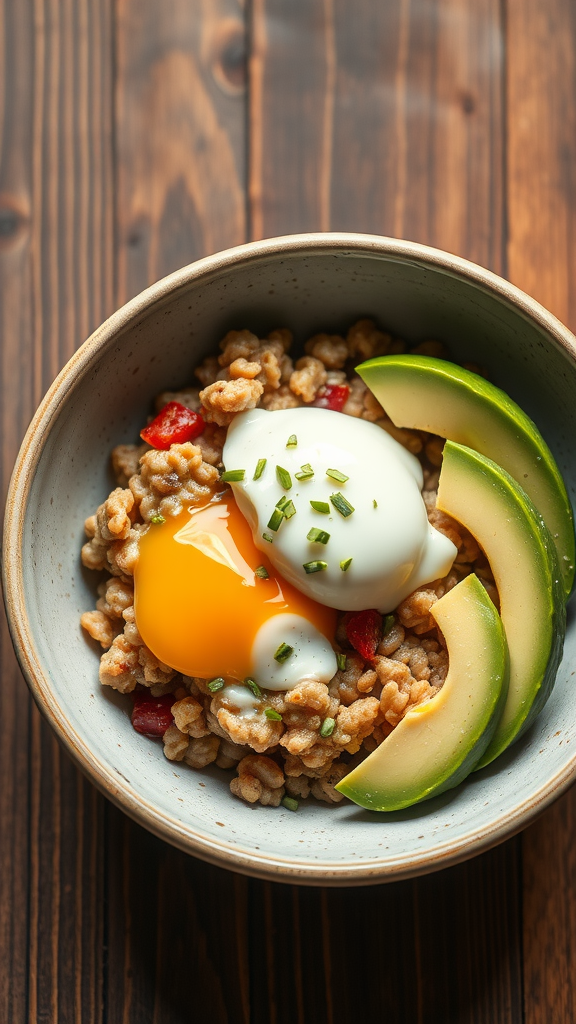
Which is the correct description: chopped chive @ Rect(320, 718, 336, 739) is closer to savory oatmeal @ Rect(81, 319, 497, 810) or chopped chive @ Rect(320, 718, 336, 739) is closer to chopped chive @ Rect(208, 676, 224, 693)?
savory oatmeal @ Rect(81, 319, 497, 810)

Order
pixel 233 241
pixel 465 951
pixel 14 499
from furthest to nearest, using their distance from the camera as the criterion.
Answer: pixel 233 241 < pixel 465 951 < pixel 14 499

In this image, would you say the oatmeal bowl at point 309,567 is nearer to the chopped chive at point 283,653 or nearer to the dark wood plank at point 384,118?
the chopped chive at point 283,653

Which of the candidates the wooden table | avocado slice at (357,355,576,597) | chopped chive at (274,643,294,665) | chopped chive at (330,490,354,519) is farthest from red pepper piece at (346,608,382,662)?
the wooden table

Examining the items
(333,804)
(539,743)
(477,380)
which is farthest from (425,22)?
(333,804)

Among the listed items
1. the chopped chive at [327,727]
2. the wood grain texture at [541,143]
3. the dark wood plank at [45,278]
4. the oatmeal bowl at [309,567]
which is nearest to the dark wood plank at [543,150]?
the wood grain texture at [541,143]

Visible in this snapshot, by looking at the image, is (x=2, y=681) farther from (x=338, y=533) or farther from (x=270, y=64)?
(x=270, y=64)

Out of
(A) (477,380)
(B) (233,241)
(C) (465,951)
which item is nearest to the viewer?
(A) (477,380)

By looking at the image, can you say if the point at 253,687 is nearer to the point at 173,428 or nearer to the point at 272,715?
the point at 272,715
